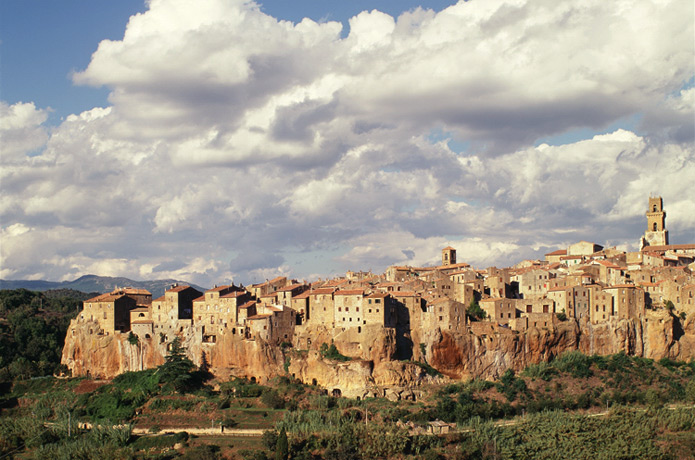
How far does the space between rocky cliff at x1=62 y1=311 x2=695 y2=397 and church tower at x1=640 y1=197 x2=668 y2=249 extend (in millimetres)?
33827

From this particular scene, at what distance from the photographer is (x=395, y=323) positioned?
76375 millimetres

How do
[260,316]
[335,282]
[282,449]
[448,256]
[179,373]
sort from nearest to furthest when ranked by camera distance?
[282,449], [179,373], [260,316], [335,282], [448,256]

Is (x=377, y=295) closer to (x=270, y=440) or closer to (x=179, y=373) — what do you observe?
(x=270, y=440)

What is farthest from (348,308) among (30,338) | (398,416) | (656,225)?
(656,225)

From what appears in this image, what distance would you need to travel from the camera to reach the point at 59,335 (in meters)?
96.8

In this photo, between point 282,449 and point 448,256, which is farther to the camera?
point 448,256

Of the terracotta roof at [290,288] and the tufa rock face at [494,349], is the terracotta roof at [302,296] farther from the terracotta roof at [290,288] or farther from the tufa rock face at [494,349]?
the tufa rock face at [494,349]

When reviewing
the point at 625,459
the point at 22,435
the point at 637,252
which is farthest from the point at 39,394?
the point at 637,252

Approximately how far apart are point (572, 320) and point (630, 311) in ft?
20.0

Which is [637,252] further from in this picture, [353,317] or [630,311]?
[353,317]

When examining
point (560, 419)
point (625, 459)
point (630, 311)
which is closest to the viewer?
point (625, 459)

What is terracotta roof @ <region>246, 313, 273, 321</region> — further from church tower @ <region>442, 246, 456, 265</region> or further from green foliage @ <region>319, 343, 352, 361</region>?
church tower @ <region>442, 246, 456, 265</region>

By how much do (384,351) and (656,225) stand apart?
195 feet

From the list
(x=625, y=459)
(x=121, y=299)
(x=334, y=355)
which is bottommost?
(x=625, y=459)
